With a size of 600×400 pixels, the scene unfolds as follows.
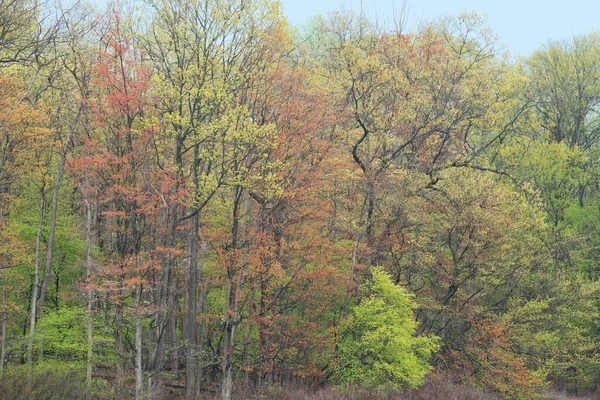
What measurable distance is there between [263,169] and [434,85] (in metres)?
9.69

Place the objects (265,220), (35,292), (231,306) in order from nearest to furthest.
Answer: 1. (35,292)
2. (231,306)
3. (265,220)

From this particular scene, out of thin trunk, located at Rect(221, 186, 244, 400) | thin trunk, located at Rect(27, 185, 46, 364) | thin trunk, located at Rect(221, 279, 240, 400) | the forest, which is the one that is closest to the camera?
thin trunk, located at Rect(27, 185, 46, 364)

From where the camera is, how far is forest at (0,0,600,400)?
1788 centimetres

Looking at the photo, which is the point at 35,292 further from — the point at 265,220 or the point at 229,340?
the point at 265,220

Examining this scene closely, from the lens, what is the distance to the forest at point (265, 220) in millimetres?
17875

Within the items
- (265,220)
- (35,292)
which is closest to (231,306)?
(265,220)

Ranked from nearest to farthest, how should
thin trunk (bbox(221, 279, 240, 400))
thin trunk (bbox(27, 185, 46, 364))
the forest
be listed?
thin trunk (bbox(27, 185, 46, 364)) → the forest → thin trunk (bbox(221, 279, 240, 400))

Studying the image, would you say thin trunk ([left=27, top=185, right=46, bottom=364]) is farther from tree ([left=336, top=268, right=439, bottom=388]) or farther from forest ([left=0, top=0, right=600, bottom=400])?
tree ([left=336, top=268, right=439, bottom=388])

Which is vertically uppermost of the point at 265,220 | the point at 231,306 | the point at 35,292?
the point at 265,220

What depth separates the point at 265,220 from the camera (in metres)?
21.3

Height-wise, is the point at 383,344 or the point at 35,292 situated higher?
the point at 35,292

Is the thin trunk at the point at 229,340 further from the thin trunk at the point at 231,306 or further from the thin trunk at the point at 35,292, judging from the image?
the thin trunk at the point at 35,292

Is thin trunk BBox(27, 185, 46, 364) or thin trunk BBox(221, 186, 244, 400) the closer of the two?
thin trunk BBox(27, 185, 46, 364)

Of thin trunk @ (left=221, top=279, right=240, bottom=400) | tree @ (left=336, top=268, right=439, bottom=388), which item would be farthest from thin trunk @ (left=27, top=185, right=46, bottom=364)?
tree @ (left=336, top=268, right=439, bottom=388)
